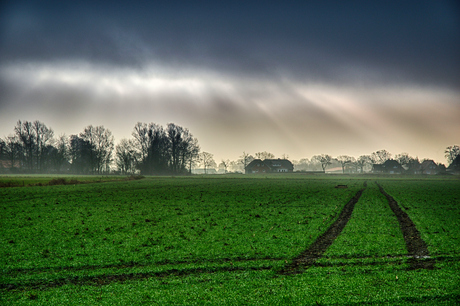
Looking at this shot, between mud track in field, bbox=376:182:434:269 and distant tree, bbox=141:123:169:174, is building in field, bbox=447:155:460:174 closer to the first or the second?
distant tree, bbox=141:123:169:174

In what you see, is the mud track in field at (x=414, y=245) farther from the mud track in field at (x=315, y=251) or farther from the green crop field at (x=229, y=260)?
the mud track in field at (x=315, y=251)

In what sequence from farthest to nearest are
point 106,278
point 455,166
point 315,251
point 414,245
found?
point 455,166 < point 414,245 < point 315,251 < point 106,278

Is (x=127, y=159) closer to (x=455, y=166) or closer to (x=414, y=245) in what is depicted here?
(x=414, y=245)

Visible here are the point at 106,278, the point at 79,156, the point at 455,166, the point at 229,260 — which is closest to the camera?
the point at 106,278

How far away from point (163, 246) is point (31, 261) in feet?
15.6

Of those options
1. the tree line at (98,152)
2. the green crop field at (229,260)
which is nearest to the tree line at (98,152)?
the tree line at (98,152)

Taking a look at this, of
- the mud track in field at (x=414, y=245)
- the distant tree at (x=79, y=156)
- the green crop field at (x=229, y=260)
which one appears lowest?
the mud track in field at (x=414, y=245)

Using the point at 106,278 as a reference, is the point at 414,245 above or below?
below

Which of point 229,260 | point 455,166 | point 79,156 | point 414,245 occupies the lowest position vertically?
point 414,245

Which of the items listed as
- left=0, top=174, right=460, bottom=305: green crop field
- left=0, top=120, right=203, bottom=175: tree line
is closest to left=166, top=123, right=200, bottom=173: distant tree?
left=0, top=120, right=203, bottom=175: tree line

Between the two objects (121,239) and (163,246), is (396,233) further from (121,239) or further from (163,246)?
(121,239)

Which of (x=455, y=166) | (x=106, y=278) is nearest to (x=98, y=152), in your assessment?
(x=106, y=278)

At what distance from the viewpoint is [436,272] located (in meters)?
9.80

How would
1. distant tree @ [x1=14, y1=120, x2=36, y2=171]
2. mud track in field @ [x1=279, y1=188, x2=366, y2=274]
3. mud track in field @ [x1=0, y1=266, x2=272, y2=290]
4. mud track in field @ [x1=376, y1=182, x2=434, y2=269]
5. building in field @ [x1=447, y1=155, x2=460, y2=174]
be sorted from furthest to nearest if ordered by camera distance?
building in field @ [x1=447, y1=155, x2=460, y2=174], distant tree @ [x1=14, y1=120, x2=36, y2=171], mud track in field @ [x1=376, y1=182, x2=434, y2=269], mud track in field @ [x1=279, y1=188, x2=366, y2=274], mud track in field @ [x1=0, y1=266, x2=272, y2=290]
